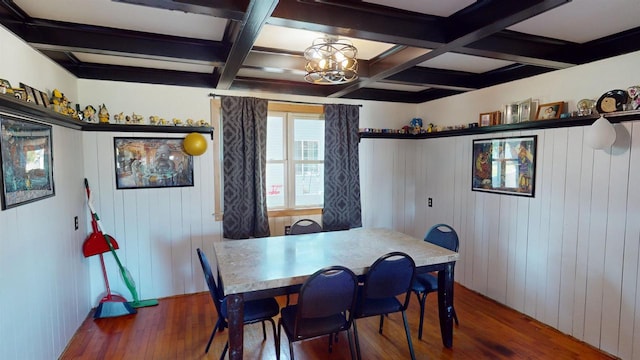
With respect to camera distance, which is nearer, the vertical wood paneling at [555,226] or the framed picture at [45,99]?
the framed picture at [45,99]

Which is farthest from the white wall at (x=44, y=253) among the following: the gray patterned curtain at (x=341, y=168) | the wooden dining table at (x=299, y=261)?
the gray patterned curtain at (x=341, y=168)

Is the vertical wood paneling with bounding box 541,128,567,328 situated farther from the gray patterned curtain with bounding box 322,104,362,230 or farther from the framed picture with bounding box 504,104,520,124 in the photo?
the gray patterned curtain with bounding box 322,104,362,230

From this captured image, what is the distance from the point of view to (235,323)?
2.03m

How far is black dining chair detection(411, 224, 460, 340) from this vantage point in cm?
287

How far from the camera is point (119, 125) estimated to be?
3.33 m

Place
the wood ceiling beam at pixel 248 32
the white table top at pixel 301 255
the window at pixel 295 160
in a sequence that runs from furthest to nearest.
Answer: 1. the window at pixel 295 160
2. the white table top at pixel 301 255
3. the wood ceiling beam at pixel 248 32

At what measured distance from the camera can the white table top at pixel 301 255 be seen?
2104mm

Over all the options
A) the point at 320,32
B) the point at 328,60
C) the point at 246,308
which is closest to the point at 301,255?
the point at 246,308

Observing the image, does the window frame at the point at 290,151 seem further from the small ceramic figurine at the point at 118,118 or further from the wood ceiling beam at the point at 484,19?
the wood ceiling beam at the point at 484,19

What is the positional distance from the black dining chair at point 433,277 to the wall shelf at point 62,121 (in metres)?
2.65

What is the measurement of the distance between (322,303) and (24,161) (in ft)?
6.90

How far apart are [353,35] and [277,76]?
1.83 meters

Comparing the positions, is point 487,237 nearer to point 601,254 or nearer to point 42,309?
point 601,254

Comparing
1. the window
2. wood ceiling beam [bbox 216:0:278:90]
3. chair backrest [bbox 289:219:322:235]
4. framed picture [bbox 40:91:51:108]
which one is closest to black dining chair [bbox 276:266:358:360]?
chair backrest [bbox 289:219:322:235]
